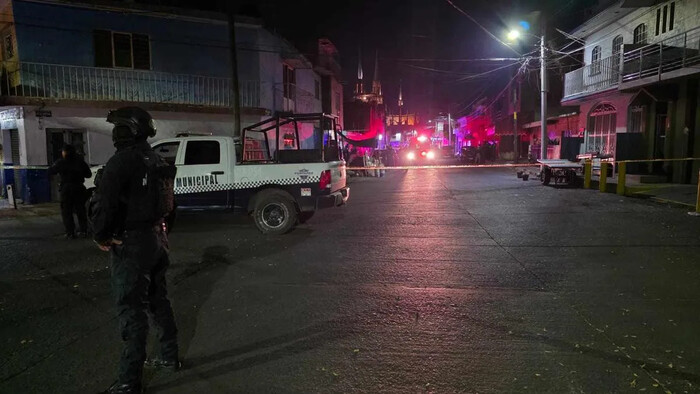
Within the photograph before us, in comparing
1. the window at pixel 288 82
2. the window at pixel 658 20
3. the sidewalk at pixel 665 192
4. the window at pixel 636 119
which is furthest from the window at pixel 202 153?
the window at pixel 658 20

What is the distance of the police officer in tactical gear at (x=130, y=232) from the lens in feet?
10.8

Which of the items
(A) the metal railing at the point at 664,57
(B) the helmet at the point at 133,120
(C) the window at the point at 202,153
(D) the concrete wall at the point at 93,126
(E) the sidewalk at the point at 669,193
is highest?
(A) the metal railing at the point at 664,57

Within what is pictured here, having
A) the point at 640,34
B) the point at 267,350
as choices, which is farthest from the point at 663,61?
the point at 267,350

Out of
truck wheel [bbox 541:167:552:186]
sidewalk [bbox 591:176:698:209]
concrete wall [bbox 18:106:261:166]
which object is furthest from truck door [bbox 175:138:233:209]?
truck wheel [bbox 541:167:552:186]

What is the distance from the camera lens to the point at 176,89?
18.3 m

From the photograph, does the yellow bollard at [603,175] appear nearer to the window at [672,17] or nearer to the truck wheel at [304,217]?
the window at [672,17]

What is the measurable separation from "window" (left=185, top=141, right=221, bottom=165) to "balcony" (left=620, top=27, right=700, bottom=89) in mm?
14772

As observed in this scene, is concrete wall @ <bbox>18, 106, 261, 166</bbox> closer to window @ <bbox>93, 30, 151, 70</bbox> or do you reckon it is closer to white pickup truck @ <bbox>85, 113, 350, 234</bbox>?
window @ <bbox>93, 30, 151, 70</bbox>

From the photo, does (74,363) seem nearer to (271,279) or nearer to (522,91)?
(271,279)

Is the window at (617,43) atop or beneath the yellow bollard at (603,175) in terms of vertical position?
atop

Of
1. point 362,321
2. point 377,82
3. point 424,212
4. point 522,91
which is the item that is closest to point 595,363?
A: point 362,321

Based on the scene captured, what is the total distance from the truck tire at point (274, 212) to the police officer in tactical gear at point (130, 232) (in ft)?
18.7

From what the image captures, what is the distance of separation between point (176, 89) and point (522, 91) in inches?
1273

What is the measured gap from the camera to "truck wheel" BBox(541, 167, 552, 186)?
61.0 ft
